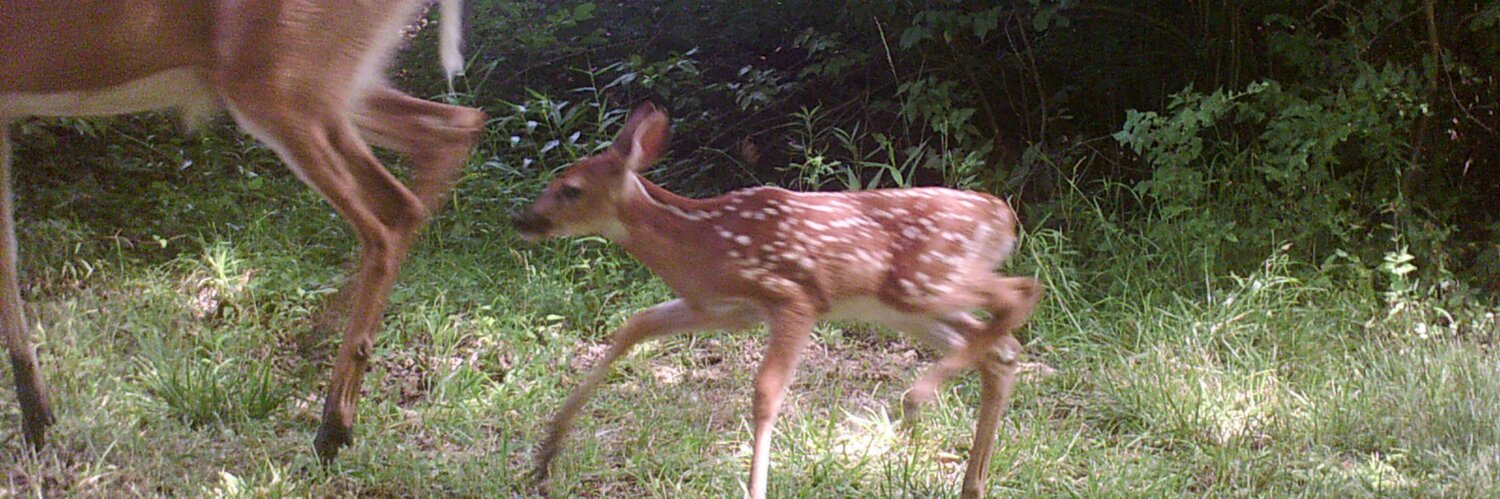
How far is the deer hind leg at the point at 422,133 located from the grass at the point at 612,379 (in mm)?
547

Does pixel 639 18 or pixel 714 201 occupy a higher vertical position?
pixel 714 201

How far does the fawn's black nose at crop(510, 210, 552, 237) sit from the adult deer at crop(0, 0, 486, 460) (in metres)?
0.72

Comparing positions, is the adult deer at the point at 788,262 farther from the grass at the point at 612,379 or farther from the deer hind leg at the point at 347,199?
the deer hind leg at the point at 347,199

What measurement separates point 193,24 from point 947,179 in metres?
3.29

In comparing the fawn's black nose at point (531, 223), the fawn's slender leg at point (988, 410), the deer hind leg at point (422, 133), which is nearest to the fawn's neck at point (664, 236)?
the fawn's black nose at point (531, 223)

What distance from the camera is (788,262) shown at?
10.0ft

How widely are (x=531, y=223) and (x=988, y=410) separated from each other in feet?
3.90

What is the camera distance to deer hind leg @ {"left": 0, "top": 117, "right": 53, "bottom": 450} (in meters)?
3.78

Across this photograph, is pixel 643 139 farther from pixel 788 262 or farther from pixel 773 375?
pixel 773 375

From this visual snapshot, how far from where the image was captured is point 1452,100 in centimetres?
573

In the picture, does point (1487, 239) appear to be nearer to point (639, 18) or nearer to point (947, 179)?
point (947, 179)

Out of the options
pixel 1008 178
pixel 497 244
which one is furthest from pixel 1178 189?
pixel 497 244

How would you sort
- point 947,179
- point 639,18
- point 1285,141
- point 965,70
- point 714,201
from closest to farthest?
point 714,201 → point 1285,141 → point 947,179 → point 965,70 → point 639,18

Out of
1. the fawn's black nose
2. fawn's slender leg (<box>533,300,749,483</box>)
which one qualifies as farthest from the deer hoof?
the fawn's black nose
